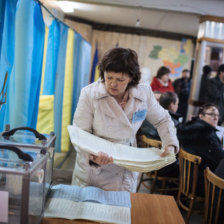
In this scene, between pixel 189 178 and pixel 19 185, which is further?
pixel 189 178

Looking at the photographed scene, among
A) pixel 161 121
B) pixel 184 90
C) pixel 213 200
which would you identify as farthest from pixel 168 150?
pixel 184 90

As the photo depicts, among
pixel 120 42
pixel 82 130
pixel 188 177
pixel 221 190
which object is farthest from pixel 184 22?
pixel 82 130

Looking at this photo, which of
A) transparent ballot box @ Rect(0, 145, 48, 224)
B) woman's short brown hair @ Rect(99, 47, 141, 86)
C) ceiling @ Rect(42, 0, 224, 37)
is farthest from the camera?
ceiling @ Rect(42, 0, 224, 37)

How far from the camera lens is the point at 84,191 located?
1228 millimetres

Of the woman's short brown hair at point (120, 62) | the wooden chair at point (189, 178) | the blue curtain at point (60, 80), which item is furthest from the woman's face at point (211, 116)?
the blue curtain at point (60, 80)

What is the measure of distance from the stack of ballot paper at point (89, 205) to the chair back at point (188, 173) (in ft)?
3.85

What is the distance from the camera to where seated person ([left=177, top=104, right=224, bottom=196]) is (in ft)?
7.99

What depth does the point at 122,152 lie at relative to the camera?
1.34m

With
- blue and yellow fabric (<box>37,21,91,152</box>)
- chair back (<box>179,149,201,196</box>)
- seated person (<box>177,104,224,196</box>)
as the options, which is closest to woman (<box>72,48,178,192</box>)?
chair back (<box>179,149,201,196</box>)

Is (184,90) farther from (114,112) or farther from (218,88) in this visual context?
(114,112)

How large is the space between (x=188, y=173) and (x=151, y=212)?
1.28 metres

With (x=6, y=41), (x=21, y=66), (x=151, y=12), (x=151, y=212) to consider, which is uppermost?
(x=151, y=12)

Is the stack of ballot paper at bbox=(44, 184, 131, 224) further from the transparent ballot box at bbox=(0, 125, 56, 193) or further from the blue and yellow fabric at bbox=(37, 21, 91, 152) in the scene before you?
the blue and yellow fabric at bbox=(37, 21, 91, 152)

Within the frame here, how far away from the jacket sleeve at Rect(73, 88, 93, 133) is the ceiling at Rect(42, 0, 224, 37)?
87.9 inches
